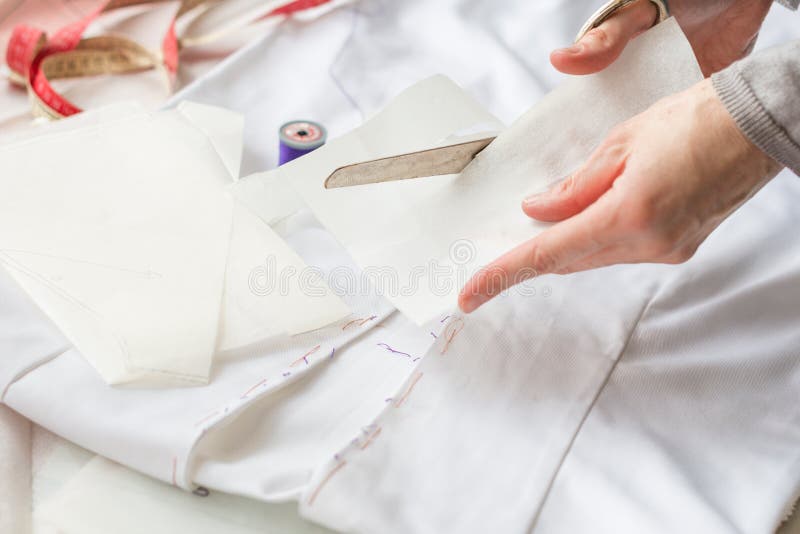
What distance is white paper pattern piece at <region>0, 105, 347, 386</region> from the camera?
Answer: 85 centimetres

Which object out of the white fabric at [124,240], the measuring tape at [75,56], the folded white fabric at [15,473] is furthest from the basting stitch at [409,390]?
the measuring tape at [75,56]

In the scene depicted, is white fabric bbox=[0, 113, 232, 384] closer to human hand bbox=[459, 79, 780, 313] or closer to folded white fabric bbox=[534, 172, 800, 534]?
human hand bbox=[459, 79, 780, 313]

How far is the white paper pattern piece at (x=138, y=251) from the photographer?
0.85m

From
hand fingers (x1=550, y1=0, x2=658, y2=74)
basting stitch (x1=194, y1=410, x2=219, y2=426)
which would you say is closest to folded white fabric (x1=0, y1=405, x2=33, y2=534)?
basting stitch (x1=194, y1=410, x2=219, y2=426)

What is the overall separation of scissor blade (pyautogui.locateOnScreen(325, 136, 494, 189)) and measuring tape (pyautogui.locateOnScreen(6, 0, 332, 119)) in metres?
0.57

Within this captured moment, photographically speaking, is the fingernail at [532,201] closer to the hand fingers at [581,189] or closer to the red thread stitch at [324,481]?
the hand fingers at [581,189]

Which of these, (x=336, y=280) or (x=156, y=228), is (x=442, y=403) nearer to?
(x=336, y=280)

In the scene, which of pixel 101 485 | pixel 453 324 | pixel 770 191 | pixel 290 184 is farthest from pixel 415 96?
pixel 101 485

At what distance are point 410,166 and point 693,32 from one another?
0.51m

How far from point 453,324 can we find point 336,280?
0.57 feet

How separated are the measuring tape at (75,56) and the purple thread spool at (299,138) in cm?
32

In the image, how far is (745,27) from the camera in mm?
1143

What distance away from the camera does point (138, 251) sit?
932mm

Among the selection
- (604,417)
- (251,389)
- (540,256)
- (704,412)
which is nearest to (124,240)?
(251,389)
